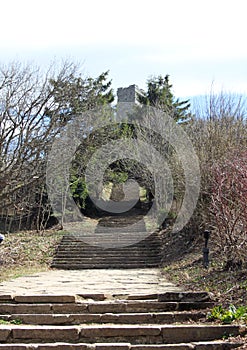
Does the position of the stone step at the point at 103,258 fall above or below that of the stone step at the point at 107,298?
below

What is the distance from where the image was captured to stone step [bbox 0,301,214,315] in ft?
24.4

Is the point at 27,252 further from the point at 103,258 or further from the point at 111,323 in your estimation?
Result: the point at 111,323

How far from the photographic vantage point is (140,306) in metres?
7.54

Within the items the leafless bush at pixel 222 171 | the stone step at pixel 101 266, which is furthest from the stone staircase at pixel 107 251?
the leafless bush at pixel 222 171

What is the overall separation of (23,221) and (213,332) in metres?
20.5

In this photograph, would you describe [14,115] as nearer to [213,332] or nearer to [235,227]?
[235,227]

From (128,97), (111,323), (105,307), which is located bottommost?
(111,323)

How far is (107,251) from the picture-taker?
18.8m

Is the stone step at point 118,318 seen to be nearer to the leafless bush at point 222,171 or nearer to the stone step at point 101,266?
the leafless bush at point 222,171

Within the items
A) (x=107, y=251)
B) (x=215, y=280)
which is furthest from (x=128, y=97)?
(x=215, y=280)

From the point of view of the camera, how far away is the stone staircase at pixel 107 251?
17.3 m

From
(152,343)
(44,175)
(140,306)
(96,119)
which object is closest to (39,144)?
(44,175)

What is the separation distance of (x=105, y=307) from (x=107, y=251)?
11.5m

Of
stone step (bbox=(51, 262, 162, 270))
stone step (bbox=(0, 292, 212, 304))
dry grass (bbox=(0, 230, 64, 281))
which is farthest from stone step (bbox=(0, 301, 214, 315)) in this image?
stone step (bbox=(51, 262, 162, 270))
